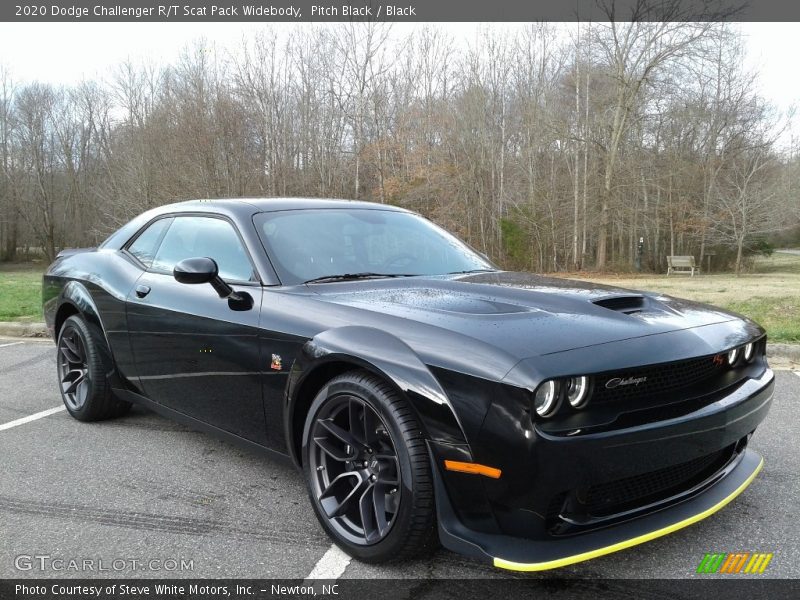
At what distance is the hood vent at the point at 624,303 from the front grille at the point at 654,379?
0.33 meters

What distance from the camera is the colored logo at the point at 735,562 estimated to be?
89.0 inches

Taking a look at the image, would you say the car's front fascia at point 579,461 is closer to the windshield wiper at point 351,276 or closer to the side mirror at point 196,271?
the windshield wiper at point 351,276

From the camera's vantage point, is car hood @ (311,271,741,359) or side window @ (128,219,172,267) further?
side window @ (128,219,172,267)

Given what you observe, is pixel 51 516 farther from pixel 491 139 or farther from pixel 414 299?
pixel 491 139

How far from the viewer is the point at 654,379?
6.99ft

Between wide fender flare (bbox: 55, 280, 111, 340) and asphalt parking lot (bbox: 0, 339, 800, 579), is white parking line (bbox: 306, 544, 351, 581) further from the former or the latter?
wide fender flare (bbox: 55, 280, 111, 340)

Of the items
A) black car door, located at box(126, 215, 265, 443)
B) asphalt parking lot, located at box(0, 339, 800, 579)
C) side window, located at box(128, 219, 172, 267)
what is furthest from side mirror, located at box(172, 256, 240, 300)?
side window, located at box(128, 219, 172, 267)

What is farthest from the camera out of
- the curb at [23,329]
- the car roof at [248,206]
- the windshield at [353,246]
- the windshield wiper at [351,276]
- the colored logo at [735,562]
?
the curb at [23,329]

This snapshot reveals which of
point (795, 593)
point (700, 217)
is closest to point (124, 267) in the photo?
point (795, 593)

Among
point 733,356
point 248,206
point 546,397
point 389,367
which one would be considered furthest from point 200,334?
point 733,356

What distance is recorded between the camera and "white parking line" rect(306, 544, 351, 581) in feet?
7.48

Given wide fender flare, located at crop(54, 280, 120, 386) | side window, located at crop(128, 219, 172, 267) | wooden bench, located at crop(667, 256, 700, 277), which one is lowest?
wooden bench, located at crop(667, 256, 700, 277)

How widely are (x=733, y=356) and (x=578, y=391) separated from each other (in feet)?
2.93

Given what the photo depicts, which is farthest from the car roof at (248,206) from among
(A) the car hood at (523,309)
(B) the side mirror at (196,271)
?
(A) the car hood at (523,309)
